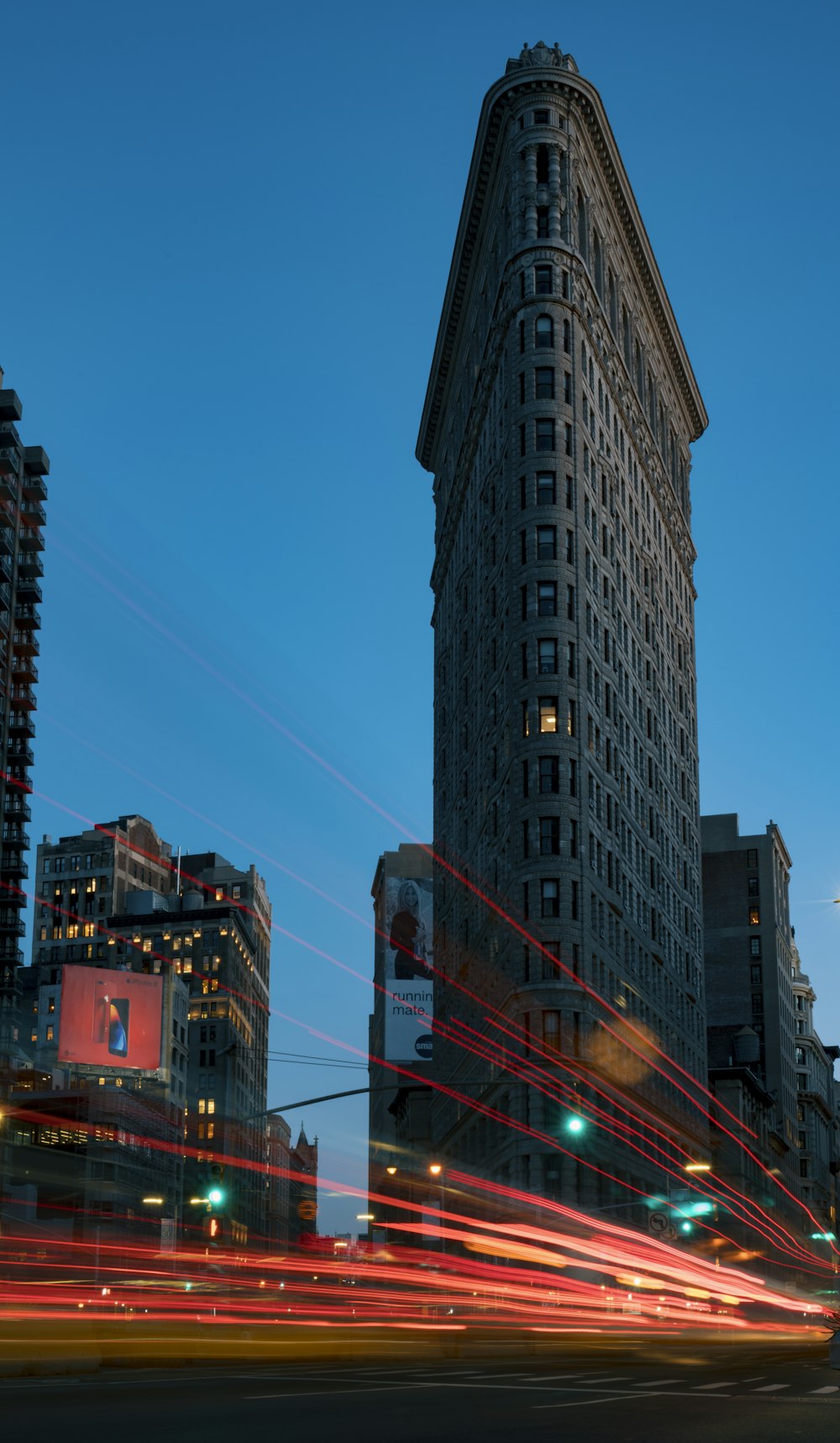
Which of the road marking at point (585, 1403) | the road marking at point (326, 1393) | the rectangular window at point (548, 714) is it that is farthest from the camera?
the rectangular window at point (548, 714)

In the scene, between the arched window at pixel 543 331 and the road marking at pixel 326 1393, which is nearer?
the road marking at pixel 326 1393

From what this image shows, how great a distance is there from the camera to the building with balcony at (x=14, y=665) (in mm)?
125438

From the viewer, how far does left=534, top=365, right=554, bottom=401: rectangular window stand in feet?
320

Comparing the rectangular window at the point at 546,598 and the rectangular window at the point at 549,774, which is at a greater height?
the rectangular window at the point at 546,598

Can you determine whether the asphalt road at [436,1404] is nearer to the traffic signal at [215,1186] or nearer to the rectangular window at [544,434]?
the traffic signal at [215,1186]

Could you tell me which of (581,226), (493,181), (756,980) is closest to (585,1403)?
(581,226)

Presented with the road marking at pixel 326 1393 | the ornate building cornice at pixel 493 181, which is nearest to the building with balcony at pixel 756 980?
the ornate building cornice at pixel 493 181

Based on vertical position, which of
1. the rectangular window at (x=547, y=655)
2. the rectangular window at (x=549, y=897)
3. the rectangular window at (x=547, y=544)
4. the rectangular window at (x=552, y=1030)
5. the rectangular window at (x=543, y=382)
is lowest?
the rectangular window at (x=552, y=1030)

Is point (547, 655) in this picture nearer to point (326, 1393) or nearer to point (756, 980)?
point (326, 1393)

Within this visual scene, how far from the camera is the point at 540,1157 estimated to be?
81812mm

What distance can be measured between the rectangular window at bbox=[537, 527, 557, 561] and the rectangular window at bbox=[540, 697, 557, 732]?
28.4 feet

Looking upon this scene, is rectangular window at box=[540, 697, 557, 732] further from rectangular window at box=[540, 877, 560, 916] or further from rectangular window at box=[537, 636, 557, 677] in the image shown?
rectangular window at box=[540, 877, 560, 916]

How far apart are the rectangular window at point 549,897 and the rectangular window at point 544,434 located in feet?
87.1

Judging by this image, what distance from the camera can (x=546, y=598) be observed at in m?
92.7
